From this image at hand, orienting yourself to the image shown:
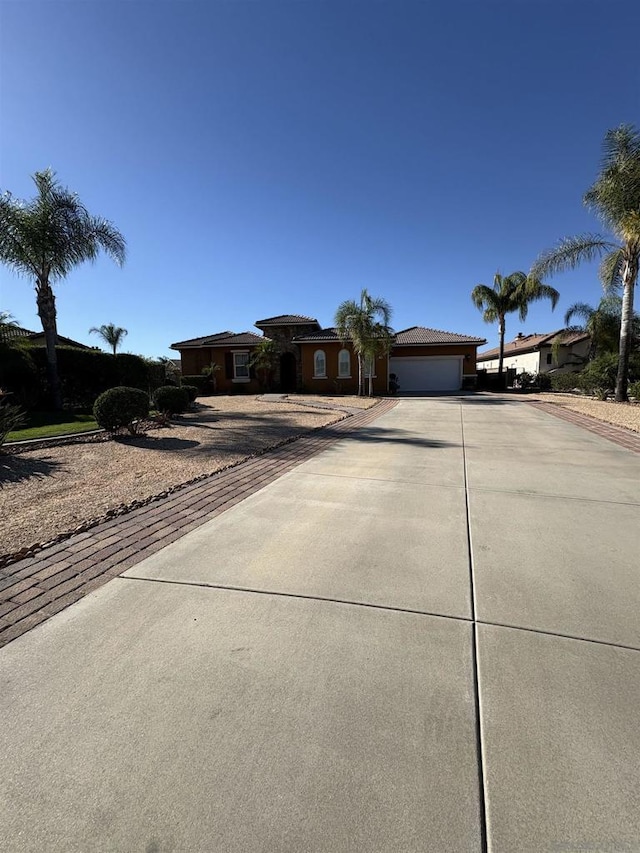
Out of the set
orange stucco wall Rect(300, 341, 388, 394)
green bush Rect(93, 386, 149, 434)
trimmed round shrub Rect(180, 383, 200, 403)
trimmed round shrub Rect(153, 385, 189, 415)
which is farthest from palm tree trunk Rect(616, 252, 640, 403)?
green bush Rect(93, 386, 149, 434)

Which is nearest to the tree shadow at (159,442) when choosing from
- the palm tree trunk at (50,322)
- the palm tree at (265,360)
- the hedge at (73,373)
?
the palm tree trunk at (50,322)

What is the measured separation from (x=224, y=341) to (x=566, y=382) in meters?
22.0

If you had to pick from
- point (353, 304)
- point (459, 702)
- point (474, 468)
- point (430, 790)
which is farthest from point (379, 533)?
point (353, 304)

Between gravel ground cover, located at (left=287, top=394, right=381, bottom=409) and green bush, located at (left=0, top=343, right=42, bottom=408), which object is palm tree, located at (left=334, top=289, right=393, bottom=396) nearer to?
gravel ground cover, located at (left=287, top=394, right=381, bottom=409)

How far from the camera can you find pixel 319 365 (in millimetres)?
27719

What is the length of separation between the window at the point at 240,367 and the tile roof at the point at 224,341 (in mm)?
809

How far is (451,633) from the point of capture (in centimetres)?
258

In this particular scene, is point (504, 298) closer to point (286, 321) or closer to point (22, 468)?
point (286, 321)

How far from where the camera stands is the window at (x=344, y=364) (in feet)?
89.7

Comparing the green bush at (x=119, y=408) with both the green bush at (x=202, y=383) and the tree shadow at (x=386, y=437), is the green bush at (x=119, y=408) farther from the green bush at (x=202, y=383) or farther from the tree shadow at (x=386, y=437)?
the green bush at (x=202, y=383)

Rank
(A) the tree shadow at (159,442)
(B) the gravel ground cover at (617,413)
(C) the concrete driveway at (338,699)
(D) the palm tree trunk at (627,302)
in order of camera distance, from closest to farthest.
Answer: (C) the concrete driveway at (338,699) → (A) the tree shadow at (159,442) → (B) the gravel ground cover at (617,413) → (D) the palm tree trunk at (627,302)

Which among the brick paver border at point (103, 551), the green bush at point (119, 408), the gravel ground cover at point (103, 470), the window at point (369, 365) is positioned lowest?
the brick paver border at point (103, 551)

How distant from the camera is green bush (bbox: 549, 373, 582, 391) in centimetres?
2495

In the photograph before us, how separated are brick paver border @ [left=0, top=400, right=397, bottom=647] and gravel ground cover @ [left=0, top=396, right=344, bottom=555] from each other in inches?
14.1
